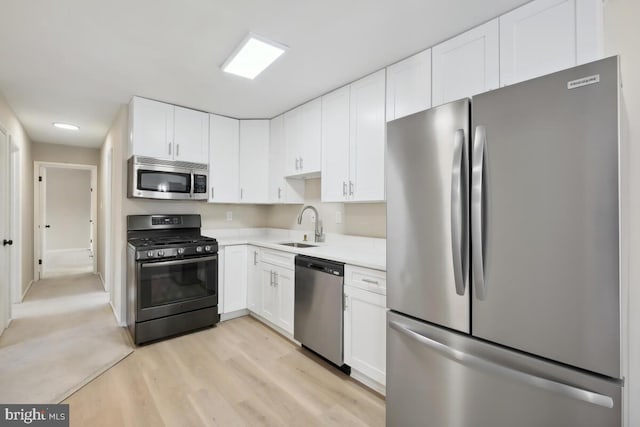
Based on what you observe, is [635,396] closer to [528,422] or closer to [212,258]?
[528,422]

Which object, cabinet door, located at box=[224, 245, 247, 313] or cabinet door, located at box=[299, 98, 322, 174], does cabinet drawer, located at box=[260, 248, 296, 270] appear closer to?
cabinet door, located at box=[224, 245, 247, 313]

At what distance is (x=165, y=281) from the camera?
2.96 meters

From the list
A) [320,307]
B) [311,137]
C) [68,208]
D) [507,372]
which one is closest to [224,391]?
[320,307]

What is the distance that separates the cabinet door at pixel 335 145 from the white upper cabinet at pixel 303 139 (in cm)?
11

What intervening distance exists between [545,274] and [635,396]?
2.56 ft

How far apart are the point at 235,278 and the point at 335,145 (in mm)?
1913

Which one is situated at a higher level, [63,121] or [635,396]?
[63,121]

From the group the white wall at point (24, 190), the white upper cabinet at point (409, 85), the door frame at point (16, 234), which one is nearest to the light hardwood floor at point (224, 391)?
the white upper cabinet at point (409, 85)

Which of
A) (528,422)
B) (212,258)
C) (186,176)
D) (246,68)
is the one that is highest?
(246,68)

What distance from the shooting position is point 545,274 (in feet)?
3.57

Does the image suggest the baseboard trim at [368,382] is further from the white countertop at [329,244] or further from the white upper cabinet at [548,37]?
the white upper cabinet at [548,37]

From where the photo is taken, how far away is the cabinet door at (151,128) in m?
3.06

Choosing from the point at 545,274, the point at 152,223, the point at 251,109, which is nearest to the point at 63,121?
the point at 152,223

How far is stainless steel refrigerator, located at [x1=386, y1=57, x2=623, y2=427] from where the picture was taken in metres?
0.98
